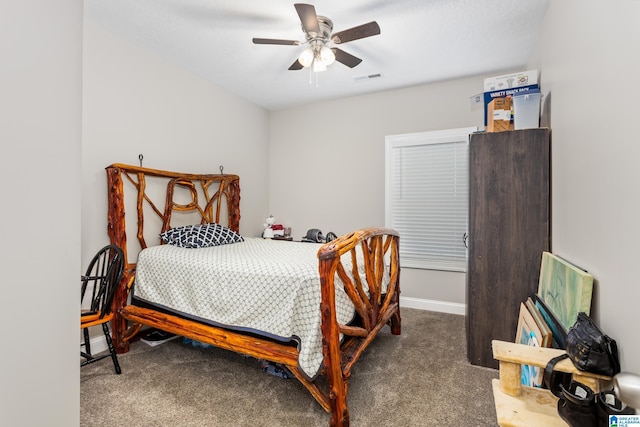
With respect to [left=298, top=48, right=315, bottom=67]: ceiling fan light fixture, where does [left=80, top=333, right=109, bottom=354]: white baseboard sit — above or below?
below

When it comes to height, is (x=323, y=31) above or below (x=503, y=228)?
above

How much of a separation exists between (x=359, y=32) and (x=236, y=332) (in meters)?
2.26

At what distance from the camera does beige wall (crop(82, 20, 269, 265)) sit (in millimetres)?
2596

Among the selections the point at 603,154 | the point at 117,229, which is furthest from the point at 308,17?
the point at 117,229

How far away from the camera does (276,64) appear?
3.25 m

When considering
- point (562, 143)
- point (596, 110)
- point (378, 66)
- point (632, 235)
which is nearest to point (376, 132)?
point (378, 66)

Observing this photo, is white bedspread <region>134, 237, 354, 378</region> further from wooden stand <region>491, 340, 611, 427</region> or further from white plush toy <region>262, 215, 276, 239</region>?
white plush toy <region>262, 215, 276, 239</region>

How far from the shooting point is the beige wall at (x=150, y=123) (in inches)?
102

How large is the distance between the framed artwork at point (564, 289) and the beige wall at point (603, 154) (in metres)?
0.04

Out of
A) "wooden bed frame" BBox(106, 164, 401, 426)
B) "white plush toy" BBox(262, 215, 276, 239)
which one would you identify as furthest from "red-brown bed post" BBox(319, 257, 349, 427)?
"white plush toy" BBox(262, 215, 276, 239)

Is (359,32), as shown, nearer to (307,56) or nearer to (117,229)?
(307,56)

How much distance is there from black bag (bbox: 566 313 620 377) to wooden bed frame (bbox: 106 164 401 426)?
3.46 feet

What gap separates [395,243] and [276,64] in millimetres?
2247

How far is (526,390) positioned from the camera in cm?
129
